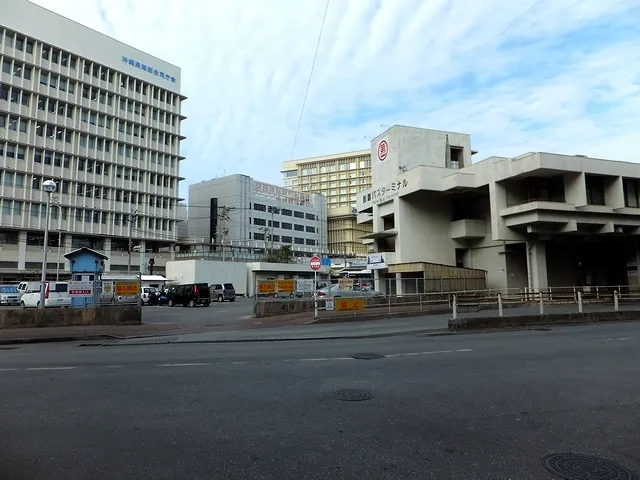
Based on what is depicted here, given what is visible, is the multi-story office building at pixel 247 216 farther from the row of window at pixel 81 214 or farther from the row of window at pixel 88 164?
the row of window at pixel 88 164

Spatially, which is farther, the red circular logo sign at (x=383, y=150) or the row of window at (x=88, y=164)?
the row of window at (x=88, y=164)

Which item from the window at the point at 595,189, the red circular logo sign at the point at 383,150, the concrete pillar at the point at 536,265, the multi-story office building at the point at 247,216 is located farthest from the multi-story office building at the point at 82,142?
the window at the point at 595,189

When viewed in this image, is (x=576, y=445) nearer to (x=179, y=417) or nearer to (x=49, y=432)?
(x=179, y=417)

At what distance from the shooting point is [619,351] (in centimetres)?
1095

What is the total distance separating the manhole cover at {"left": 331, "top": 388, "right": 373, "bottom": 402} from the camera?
6477 millimetres

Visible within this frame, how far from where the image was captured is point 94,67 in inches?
2830

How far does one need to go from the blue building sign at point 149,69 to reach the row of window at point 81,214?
25.5 metres

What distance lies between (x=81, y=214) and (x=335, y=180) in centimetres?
9374

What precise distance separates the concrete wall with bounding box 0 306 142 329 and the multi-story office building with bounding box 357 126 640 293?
16.2 meters

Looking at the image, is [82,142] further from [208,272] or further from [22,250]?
[208,272]

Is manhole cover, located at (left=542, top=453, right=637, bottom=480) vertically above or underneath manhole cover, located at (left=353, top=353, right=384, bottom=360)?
underneath

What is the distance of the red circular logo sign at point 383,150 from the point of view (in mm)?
46691

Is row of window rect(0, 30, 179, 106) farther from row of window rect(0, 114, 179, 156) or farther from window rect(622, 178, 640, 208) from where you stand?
window rect(622, 178, 640, 208)

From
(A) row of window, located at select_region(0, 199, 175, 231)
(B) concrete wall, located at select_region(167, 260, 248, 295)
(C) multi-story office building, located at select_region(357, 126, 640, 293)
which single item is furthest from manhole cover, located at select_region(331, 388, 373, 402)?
(A) row of window, located at select_region(0, 199, 175, 231)
